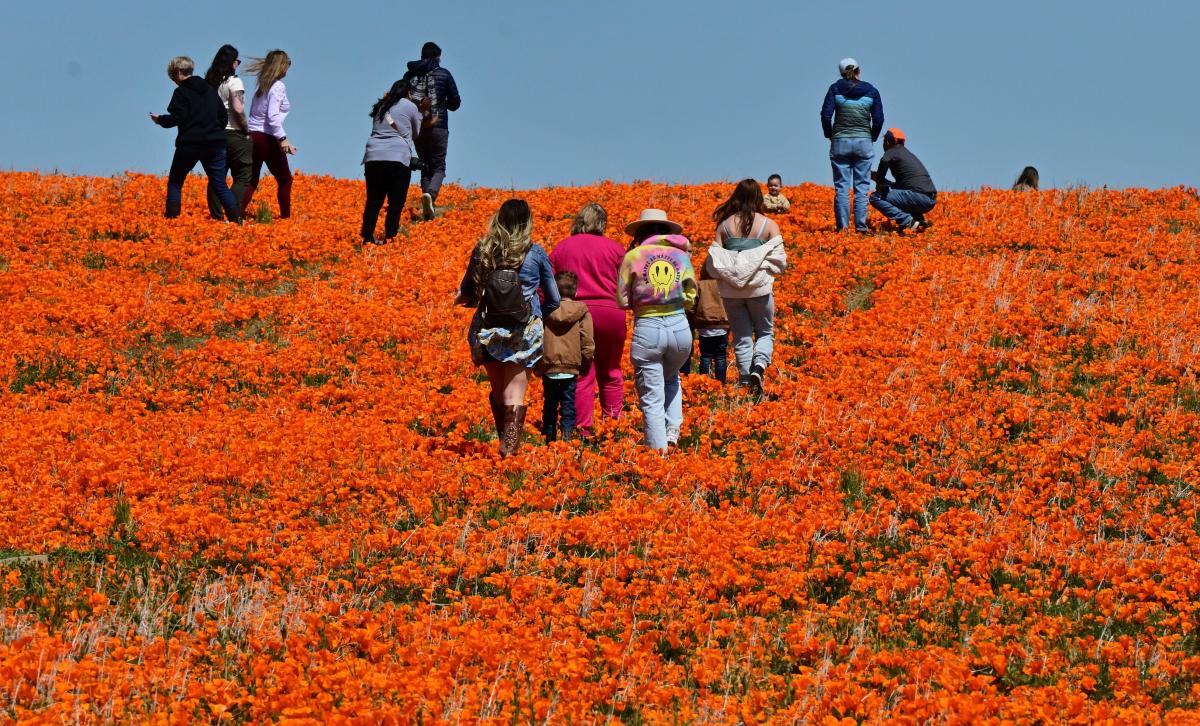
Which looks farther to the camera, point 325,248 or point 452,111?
point 452,111

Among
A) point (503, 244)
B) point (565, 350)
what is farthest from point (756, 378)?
point (503, 244)

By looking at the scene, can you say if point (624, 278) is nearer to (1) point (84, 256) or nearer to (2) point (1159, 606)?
(2) point (1159, 606)

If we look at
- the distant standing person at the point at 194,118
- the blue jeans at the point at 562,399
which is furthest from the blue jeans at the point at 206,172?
the blue jeans at the point at 562,399

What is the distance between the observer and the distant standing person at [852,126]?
1769 centimetres

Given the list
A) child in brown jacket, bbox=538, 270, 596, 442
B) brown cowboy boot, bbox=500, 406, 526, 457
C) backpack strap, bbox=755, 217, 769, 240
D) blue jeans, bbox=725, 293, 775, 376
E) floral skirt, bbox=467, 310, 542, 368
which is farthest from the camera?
blue jeans, bbox=725, 293, 775, 376

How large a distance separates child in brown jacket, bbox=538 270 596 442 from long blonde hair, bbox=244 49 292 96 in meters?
9.20

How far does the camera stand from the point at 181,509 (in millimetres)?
8469

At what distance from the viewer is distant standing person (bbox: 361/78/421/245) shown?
17594 millimetres

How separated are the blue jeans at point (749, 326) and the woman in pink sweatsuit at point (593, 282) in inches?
72.9

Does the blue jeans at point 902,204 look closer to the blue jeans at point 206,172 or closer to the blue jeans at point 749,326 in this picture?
the blue jeans at point 749,326

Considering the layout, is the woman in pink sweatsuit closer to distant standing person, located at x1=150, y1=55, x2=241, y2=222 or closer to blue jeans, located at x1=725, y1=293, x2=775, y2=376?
blue jeans, located at x1=725, y1=293, x2=775, y2=376

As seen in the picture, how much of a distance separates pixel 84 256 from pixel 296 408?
666 centimetres

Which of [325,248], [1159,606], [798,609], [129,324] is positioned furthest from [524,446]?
[325,248]

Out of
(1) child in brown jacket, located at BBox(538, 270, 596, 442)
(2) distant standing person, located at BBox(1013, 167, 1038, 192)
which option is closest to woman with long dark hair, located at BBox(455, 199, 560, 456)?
(1) child in brown jacket, located at BBox(538, 270, 596, 442)
